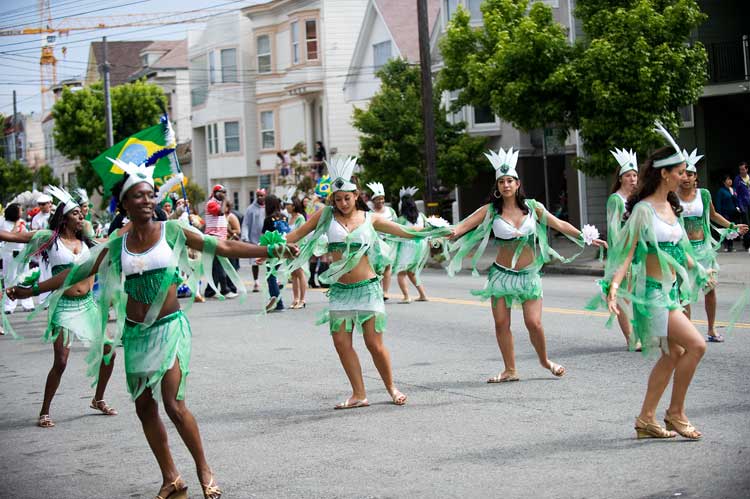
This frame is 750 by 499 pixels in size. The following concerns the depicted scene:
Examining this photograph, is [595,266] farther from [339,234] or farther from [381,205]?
[339,234]

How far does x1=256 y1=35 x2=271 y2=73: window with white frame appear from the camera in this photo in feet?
169

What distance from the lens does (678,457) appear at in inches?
261

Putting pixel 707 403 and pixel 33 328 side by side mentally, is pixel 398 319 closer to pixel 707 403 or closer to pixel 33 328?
pixel 33 328

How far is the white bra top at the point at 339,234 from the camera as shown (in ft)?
29.9

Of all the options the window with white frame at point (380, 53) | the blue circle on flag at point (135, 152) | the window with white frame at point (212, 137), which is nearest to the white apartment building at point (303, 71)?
the window with white frame at point (380, 53)

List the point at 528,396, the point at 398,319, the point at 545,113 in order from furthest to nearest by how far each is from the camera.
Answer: the point at 545,113, the point at 398,319, the point at 528,396

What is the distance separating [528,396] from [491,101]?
1730 cm

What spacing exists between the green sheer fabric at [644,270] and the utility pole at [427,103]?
19396mm

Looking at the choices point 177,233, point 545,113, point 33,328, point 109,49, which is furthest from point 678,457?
point 109,49

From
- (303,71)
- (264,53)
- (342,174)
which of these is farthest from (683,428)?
(264,53)

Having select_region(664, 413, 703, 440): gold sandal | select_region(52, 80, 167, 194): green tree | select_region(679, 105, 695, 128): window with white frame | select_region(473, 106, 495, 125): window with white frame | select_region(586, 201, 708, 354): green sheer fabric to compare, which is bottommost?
select_region(664, 413, 703, 440): gold sandal

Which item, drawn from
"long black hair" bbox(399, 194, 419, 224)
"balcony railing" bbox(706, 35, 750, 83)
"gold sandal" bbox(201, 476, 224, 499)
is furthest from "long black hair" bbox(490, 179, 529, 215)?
"balcony railing" bbox(706, 35, 750, 83)

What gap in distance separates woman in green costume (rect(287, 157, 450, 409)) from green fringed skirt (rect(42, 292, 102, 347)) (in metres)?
2.01

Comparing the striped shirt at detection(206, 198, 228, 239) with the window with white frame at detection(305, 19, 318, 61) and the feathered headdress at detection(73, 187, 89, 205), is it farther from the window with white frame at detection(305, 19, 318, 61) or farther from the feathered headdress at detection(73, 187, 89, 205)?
the window with white frame at detection(305, 19, 318, 61)
